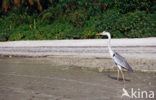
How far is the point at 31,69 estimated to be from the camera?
9945 mm

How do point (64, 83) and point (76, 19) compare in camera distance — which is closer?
point (64, 83)

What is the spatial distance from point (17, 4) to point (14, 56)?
21.3ft

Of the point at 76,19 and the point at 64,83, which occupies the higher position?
the point at 76,19

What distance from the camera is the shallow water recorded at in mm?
6438

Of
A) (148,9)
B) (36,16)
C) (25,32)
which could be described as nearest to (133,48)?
(148,9)

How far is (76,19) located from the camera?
623 inches

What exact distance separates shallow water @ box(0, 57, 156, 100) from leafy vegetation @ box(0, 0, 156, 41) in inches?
176

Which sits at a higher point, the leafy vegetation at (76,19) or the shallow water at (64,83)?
the leafy vegetation at (76,19)

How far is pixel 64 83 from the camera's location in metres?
7.61

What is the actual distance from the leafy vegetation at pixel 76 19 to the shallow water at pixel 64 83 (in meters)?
4.47

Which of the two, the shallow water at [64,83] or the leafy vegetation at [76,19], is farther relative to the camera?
the leafy vegetation at [76,19]

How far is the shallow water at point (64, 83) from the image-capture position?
644 centimetres

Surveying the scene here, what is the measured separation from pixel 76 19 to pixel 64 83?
8.65 m

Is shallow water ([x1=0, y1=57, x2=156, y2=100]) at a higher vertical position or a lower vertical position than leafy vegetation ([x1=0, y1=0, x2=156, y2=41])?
lower
